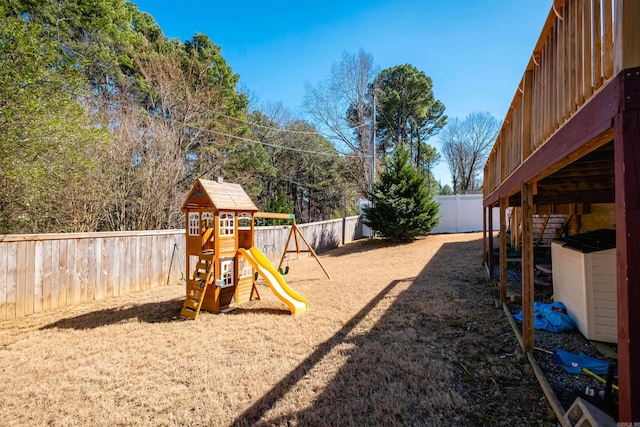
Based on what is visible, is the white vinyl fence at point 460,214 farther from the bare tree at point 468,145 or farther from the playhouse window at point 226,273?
the playhouse window at point 226,273

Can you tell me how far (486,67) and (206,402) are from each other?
432 inches

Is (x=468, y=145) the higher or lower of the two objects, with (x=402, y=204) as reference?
higher

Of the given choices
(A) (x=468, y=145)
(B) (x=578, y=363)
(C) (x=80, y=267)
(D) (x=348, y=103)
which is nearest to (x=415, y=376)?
(B) (x=578, y=363)

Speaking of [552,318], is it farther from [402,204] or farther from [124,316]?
[402,204]

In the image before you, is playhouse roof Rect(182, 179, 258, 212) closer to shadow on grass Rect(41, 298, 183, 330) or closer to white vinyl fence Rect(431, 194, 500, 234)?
shadow on grass Rect(41, 298, 183, 330)

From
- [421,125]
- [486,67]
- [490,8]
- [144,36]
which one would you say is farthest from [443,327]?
[421,125]

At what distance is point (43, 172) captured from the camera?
4.65 m

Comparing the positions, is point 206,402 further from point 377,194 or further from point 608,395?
point 377,194

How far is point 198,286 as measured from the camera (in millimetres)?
4988

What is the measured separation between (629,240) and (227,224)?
16.9 feet

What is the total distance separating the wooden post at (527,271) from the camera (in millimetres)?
3084

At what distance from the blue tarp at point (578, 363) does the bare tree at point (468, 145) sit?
81.8 ft

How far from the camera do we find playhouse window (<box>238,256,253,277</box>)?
5744 millimetres

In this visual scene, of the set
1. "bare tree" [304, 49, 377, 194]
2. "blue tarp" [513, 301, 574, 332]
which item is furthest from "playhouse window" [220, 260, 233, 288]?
"bare tree" [304, 49, 377, 194]
